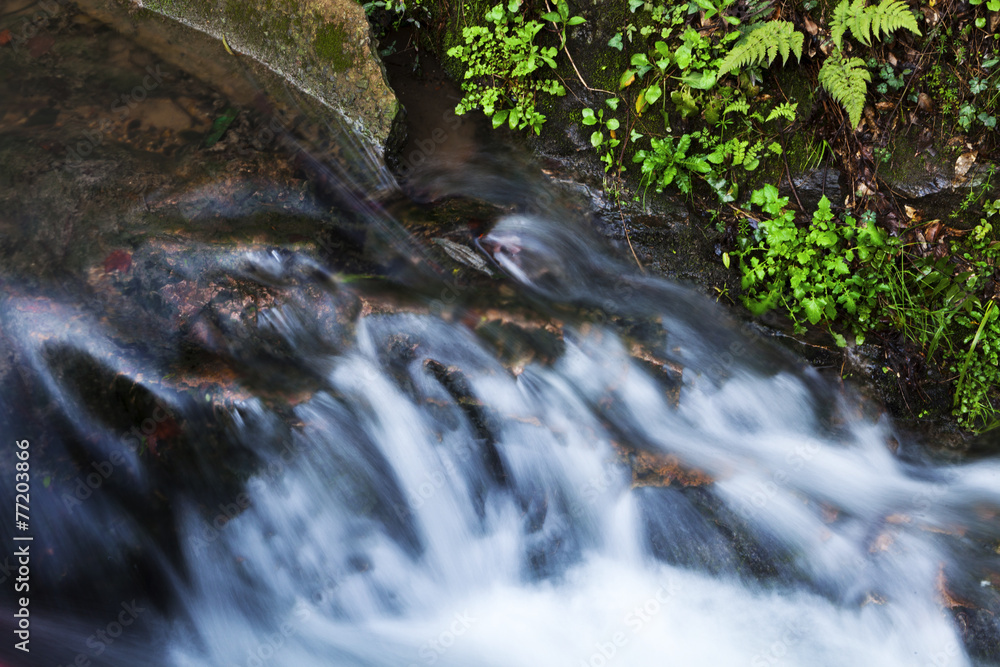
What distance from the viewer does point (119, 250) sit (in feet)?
12.5

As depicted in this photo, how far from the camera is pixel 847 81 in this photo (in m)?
3.39

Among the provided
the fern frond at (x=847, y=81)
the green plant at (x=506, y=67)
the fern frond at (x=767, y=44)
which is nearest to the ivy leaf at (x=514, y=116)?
the green plant at (x=506, y=67)

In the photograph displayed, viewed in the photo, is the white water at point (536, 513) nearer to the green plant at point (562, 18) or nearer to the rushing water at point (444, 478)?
the rushing water at point (444, 478)

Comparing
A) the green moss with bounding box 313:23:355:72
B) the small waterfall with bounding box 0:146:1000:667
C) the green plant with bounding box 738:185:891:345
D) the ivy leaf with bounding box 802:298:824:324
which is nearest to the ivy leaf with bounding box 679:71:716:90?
the green plant with bounding box 738:185:891:345

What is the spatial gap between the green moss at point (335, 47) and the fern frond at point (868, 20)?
3.12m

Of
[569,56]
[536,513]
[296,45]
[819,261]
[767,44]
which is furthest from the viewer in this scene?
[296,45]

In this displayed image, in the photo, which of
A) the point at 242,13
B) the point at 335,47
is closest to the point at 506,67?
the point at 335,47

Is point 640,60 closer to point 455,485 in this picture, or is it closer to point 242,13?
point 242,13

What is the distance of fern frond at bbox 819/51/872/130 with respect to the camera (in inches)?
131

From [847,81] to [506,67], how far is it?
7.01 ft

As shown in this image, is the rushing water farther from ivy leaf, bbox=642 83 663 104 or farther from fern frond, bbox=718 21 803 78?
fern frond, bbox=718 21 803 78

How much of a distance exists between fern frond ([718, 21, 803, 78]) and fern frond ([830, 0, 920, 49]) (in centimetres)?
25

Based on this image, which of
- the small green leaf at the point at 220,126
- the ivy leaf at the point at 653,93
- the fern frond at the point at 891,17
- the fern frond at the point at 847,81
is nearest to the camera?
the fern frond at the point at 891,17

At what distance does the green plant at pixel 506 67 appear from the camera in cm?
382
